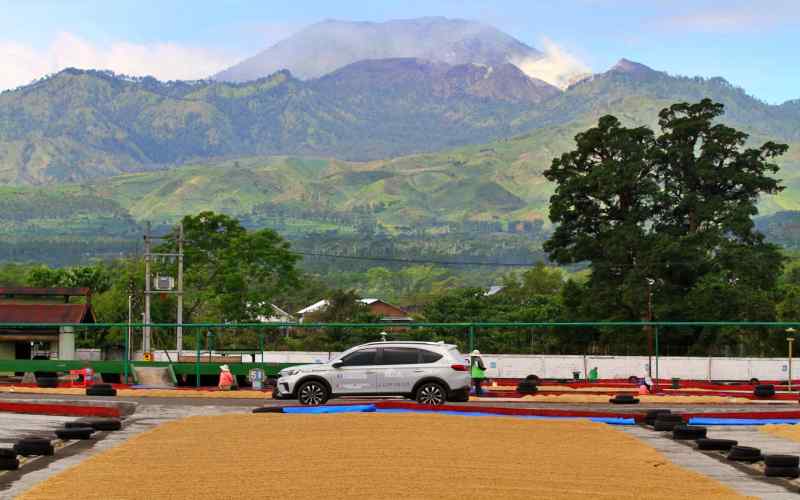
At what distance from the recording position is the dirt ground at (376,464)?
17812 mm

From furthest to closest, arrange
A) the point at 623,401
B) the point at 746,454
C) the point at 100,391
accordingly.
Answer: the point at 100,391, the point at 623,401, the point at 746,454

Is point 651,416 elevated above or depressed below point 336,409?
below

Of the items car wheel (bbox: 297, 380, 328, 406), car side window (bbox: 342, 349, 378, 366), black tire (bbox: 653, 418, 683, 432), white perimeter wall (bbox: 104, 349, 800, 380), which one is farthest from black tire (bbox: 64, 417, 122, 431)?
white perimeter wall (bbox: 104, 349, 800, 380)

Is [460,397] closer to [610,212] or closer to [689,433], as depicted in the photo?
[689,433]

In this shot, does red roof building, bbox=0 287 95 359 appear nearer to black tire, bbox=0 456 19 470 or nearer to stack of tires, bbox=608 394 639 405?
stack of tires, bbox=608 394 639 405

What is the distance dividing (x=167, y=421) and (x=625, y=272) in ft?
181

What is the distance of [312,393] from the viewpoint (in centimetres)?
3419

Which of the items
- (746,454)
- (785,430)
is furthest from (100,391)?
(746,454)

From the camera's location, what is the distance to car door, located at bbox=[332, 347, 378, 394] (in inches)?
1345

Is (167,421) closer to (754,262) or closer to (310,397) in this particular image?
(310,397)

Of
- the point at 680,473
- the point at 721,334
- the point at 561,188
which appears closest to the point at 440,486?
the point at 680,473

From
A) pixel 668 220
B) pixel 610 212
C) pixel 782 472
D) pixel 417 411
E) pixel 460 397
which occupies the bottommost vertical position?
pixel 782 472

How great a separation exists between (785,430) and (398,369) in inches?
416

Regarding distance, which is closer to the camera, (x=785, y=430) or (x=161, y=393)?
(x=785, y=430)
